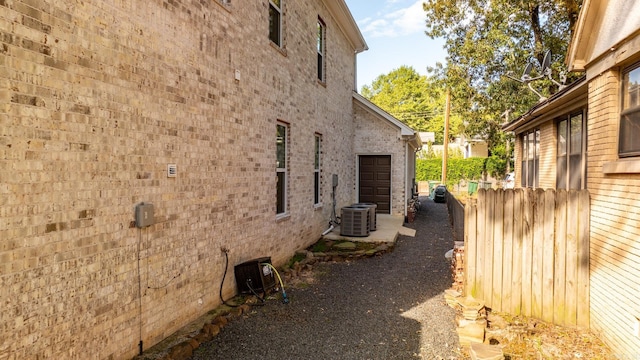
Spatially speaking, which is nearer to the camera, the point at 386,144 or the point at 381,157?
the point at 386,144

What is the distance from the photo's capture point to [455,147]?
49344 mm

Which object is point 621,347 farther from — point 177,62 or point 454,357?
point 177,62

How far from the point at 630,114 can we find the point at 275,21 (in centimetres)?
624

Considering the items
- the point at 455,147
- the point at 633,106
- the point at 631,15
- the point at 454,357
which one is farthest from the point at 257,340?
the point at 455,147

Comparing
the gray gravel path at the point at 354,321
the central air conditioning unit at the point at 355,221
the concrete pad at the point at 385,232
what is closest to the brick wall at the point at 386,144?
the concrete pad at the point at 385,232

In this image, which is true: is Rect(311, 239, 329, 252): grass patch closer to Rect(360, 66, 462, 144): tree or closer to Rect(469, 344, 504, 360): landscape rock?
Rect(469, 344, 504, 360): landscape rock

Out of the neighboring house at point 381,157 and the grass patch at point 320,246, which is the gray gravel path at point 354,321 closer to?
the grass patch at point 320,246

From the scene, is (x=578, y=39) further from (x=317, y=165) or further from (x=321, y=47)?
(x=321, y=47)

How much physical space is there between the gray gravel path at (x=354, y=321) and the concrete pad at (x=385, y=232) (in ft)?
6.65

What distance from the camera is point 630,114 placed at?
163 inches

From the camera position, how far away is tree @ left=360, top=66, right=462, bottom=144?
55.8m

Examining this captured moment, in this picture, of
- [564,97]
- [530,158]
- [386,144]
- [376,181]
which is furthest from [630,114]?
[376,181]

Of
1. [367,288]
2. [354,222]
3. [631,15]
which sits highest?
[631,15]

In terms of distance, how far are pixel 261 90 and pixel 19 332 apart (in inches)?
195
